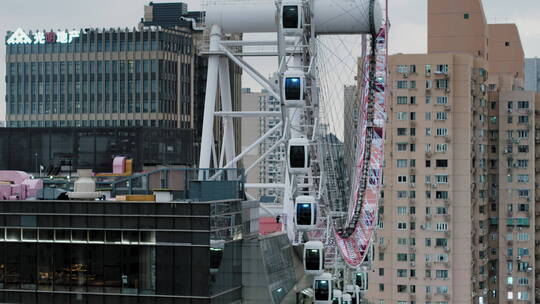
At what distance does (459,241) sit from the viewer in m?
154

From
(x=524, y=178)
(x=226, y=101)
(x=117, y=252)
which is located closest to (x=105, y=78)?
(x=524, y=178)

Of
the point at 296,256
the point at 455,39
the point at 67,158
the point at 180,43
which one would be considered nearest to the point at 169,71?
the point at 180,43

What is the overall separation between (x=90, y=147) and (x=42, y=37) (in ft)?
245

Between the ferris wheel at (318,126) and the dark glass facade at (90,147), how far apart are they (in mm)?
22888

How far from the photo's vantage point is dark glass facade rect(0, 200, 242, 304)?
64.1 m

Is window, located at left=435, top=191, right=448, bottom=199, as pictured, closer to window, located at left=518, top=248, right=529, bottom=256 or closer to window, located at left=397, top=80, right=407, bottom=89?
window, located at left=397, top=80, right=407, bottom=89

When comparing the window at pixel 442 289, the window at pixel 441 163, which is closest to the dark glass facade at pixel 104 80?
the window at pixel 441 163

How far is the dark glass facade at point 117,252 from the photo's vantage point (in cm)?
6412

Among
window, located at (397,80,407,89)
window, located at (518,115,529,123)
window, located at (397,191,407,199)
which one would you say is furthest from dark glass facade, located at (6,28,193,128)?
window, located at (518,115,529,123)

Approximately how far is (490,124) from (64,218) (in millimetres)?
110823

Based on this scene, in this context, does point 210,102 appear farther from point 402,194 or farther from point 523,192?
point 523,192

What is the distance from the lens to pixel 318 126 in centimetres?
6619

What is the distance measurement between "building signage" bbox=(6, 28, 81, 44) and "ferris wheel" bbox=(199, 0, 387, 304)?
3865 inches

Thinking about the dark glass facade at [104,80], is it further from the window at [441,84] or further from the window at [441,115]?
the window at [441,84]
